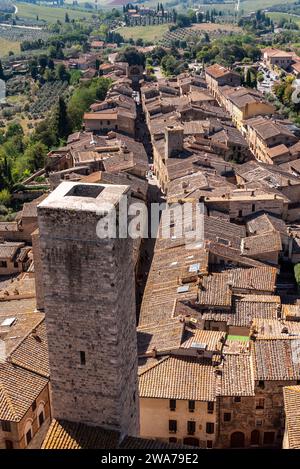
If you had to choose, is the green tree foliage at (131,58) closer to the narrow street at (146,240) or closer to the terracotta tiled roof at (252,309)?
the narrow street at (146,240)

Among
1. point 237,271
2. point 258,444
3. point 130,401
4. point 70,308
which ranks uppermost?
point 70,308

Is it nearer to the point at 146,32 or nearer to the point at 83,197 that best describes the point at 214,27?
the point at 146,32

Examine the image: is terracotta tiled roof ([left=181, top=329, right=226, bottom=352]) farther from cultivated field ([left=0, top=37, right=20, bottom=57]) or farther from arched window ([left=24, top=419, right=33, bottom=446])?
cultivated field ([left=0, top=37, right=20, bottom=57])

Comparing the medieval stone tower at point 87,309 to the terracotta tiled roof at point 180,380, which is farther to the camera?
the terracotta tiled roof at point 180,380

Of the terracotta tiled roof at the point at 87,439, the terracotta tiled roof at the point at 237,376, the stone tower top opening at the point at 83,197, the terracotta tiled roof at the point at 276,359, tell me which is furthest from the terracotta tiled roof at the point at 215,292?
the stone tower top opening at the point at 83,197

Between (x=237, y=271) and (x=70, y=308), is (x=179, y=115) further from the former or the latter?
(x=70, y=308)

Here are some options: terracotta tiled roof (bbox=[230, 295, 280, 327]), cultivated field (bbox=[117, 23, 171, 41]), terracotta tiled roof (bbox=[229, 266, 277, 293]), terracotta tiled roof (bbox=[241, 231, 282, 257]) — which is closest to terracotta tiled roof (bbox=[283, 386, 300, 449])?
terracotta tiled roof (bbox=[230, 295, 280, 327])

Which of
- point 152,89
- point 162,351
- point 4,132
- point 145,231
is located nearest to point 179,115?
point 152,89
